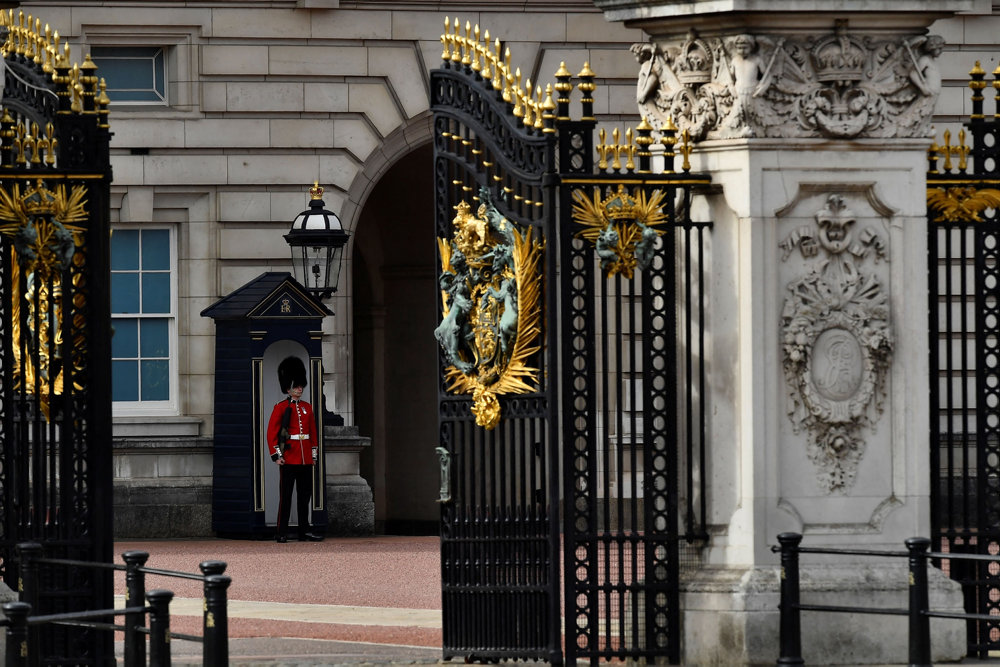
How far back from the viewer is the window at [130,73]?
25.1 metres

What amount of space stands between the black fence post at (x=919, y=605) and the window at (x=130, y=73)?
14231mm

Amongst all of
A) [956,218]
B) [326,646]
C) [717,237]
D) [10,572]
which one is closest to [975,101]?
[956,218]

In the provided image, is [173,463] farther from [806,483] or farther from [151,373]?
[806,483]

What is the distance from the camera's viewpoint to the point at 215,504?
23953mm

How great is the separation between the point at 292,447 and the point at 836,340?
10.4 metres

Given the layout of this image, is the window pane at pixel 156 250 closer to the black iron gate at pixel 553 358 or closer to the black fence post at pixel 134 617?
the black iron gate at pixel 553 358

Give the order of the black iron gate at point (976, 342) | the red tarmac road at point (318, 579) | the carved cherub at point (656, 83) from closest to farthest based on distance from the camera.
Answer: the carved cherub at point (656, 83) < the black iron gate at point (976, 342) < the red tarmac road at point (318, 579)

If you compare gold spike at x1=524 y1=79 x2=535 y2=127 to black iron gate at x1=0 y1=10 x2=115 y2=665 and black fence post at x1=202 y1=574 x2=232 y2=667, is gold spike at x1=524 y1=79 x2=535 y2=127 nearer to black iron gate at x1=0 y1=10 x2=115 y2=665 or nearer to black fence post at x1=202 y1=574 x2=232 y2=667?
black iron gate at x1=0 y1=10 x2=115 y2=665

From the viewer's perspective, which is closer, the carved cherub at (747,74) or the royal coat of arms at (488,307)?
the carved cherub at (747,74)

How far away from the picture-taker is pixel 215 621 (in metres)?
11.2

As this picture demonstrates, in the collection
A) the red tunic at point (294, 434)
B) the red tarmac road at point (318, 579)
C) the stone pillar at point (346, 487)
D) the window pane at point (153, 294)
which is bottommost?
the red tarmac road at point (318, 579)

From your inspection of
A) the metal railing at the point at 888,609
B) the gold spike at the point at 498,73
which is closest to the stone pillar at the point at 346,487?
the gold spike at the point at 498,73

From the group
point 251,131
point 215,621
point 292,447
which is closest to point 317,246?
point 251,131

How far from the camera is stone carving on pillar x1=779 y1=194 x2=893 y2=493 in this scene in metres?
13.6
